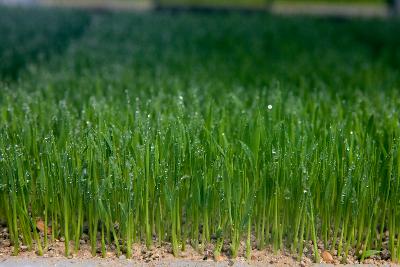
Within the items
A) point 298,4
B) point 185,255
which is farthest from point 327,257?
point 298,4

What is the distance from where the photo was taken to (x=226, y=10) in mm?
14062

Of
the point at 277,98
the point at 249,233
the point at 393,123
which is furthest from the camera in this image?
the point at 277,98

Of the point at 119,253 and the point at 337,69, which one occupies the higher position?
the point at 337,69

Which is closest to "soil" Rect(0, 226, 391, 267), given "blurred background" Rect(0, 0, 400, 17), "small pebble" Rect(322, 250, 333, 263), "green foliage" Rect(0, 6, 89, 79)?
"small pebble" Rect(322, 250, 333, 263)

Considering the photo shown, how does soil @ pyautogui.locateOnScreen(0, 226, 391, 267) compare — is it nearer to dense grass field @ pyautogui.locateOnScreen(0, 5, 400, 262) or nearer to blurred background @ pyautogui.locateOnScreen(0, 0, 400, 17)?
dense grass field @ pyautogui.locateOnScreen(0, 5, 400, 262)

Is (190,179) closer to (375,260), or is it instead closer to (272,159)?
(272,159)

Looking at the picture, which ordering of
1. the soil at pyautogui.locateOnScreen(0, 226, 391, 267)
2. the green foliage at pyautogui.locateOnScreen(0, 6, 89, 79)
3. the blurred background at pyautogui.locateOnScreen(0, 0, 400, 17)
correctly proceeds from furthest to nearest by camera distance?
the blurred background at pyautogui.locateOnScreen(0, 0, 400, 17), the green foliage at pyautogui.locateOnScreen(0, 6, 89, 79), the soil at pyautogui.locateOnScreen(0, 226, 391, 267)

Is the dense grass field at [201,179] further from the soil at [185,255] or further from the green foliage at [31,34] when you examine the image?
the green foliage at [31,34]

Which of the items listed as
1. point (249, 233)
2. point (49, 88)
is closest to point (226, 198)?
point (249, 233)

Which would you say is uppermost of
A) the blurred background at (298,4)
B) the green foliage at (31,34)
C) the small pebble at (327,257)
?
the blurred background at (298,4)

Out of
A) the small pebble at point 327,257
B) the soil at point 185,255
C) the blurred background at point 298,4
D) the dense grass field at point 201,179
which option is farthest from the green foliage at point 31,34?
the blurred background at point 298,4

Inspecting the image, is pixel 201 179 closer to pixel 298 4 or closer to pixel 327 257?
pixel 327 257

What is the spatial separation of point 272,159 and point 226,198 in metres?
0.24

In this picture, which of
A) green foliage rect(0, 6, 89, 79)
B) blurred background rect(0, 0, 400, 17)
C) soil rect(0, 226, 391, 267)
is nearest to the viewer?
soil rect(0, 226, 391, 267)
